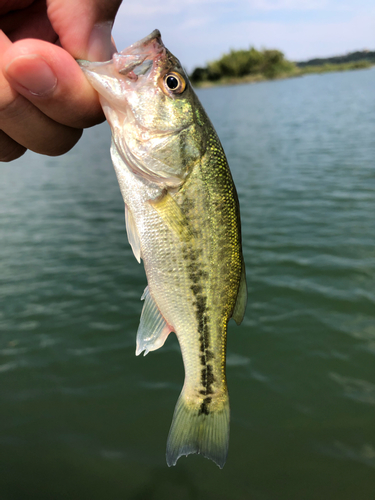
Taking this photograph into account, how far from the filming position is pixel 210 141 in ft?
7.08

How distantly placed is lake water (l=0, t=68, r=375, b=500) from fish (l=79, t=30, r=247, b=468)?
279 centimetres

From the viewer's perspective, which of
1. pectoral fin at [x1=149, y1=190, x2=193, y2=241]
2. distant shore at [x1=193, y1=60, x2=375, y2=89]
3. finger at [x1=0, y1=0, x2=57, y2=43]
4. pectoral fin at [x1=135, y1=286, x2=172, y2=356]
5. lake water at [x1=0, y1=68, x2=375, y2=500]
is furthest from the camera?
distant shore at [x1=193, y1=60, x2=375, y2=89]

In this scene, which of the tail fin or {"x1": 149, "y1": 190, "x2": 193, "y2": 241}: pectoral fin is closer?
{"x1": 149, "y1": 190, "x2": 193, "y2": 241}: pectoral fin

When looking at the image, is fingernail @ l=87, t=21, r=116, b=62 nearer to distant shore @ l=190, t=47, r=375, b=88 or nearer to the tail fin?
the tail fin

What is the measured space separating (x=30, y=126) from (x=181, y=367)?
15.1 ft

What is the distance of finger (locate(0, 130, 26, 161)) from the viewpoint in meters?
2.48

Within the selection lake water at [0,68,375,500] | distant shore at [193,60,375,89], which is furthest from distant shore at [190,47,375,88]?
lake water at [0,68,375,500]

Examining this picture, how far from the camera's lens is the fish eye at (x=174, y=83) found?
2137 mm

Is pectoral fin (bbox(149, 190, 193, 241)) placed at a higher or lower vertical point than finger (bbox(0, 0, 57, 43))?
lower

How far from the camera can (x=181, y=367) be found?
6.05 metres

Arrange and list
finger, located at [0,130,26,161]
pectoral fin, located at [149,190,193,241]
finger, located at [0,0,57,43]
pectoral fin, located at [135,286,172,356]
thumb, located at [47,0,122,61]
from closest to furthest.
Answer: thumb, located at [47,0,122,61] < pectoral fin, located at [149,190,193,241] < pectoral fin, located at [135,286,172,356] < finger, located at [0,0,57,43] < finger, located at [0,130,26,161]

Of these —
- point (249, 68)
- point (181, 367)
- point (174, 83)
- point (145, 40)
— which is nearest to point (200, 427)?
point (174, 83)

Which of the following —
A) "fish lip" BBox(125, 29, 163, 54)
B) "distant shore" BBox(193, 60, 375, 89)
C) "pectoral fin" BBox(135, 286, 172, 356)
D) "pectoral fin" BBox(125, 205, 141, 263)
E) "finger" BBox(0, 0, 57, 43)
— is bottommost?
"pectoral fin" BBox(135, 286, 172, 356)

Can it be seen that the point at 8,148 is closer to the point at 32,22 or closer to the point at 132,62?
the point at 32,22
